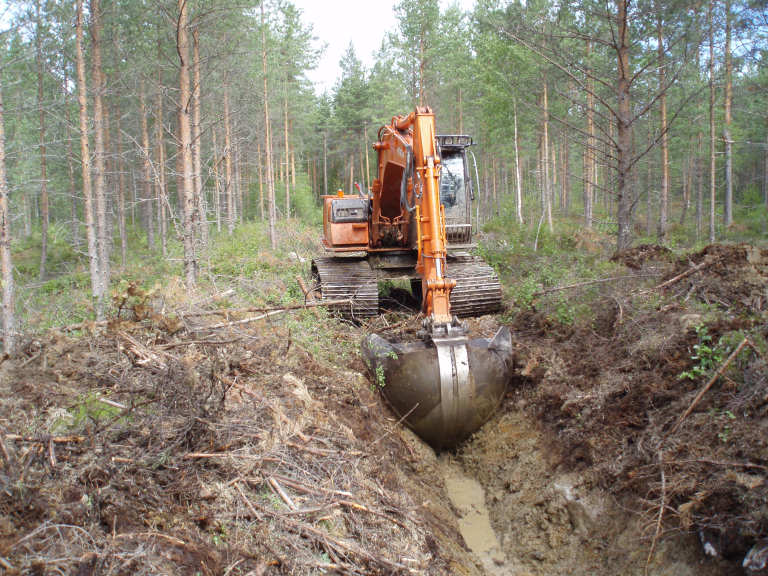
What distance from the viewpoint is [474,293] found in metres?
8.09

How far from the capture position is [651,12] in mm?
8469

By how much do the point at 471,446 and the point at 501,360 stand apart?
1053 mm

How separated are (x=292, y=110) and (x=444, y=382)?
24.9 metres

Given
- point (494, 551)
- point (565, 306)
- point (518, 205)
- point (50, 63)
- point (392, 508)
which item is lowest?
point (494, 551)

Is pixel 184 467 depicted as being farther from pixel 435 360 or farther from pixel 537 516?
pixel 537 516

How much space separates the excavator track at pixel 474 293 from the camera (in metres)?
8.03

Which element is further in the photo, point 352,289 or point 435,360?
point 352,289

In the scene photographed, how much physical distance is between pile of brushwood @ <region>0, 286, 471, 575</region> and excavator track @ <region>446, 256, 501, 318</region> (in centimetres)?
333

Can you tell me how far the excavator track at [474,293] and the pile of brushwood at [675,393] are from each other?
3.29 feet

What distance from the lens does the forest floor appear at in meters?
2.90

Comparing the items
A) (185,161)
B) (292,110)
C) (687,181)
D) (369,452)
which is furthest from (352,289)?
(687,181)

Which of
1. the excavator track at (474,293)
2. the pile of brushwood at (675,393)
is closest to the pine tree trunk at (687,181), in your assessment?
the excavator track at (474,293)

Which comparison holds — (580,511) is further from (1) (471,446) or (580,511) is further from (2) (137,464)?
(2) (137,464)

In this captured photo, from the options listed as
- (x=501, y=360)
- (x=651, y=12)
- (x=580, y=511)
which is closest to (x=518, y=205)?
(x=651, y=12)
